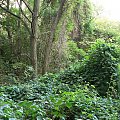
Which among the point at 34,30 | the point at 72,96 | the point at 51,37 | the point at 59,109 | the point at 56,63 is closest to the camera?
the point at 59,109

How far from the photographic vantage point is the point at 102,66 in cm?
616

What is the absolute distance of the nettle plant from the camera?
5722 mm

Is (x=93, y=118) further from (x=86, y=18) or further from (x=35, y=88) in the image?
(x=86, y=18)

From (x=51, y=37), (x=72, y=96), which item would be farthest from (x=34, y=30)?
(x=72, y=96)

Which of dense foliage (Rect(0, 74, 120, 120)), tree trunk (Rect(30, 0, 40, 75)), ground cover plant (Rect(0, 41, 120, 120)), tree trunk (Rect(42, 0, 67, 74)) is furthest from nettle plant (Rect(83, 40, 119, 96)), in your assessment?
tree trunk (Rect(42, 0, 67, 74))

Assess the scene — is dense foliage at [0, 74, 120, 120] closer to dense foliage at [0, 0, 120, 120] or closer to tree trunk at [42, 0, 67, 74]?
dense foliage at [0, 0, 120, 120]

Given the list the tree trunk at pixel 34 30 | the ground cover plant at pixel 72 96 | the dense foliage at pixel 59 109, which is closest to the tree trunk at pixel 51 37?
the tree trunk at pixel 34 30

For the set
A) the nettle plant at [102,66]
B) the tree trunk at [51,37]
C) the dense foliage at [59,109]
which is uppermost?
the tree trunk at [51,37]

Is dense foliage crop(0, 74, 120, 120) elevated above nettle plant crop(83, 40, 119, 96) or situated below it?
below

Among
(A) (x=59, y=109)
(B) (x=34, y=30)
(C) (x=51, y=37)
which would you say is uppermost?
(B) (x=34, y=30)

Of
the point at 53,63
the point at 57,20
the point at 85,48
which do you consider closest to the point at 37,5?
the point at 57,20

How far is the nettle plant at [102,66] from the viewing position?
572 centimetres

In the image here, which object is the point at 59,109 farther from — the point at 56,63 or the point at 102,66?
the point at 56,63

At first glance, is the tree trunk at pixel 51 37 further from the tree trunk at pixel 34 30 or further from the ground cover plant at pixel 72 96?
the ground cover plant at pixel 72 96
